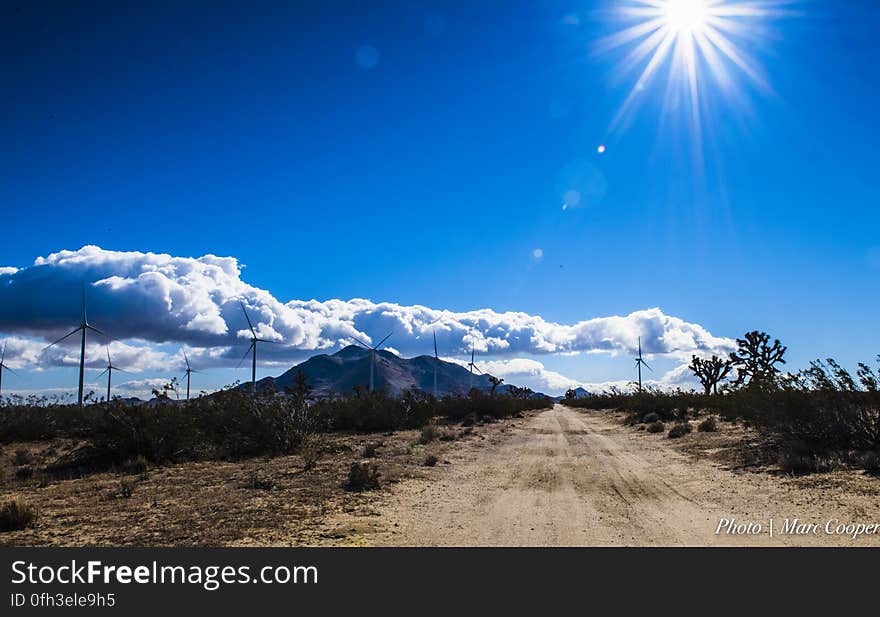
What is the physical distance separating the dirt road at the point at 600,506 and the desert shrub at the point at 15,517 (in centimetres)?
596

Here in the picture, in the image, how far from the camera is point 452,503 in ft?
37.9

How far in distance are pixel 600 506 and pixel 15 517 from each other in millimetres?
10278

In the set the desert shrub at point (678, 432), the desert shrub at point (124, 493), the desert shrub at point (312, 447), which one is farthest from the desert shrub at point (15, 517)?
the desert shrub at point (678, 432)

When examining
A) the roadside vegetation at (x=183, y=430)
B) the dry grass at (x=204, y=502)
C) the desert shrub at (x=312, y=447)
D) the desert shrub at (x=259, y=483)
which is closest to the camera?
the dry grass at (x=204, y=502)

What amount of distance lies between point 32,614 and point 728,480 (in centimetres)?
1373

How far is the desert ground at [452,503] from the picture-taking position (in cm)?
854

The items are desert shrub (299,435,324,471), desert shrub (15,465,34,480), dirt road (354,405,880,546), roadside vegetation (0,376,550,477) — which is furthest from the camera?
desert shrub (299,435,324,471)

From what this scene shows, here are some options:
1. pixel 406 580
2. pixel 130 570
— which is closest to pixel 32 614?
pixel 130 570

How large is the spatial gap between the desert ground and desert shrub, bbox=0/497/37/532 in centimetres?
24

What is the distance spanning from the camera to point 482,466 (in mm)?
17781

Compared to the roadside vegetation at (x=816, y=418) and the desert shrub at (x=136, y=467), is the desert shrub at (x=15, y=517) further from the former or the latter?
the roadside vegetation at (x=816, y=418)

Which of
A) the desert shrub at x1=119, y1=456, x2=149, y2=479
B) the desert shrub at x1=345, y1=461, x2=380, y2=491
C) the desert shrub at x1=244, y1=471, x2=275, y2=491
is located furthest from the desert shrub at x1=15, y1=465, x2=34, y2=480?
the desert shrub at x1=345, y1=461, x2=380, y2=491

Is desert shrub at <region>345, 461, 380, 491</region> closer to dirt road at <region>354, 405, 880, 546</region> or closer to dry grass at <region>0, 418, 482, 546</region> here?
dry grass at <region>0, 418, 482, 546</region>

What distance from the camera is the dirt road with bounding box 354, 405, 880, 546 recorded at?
829 cm
